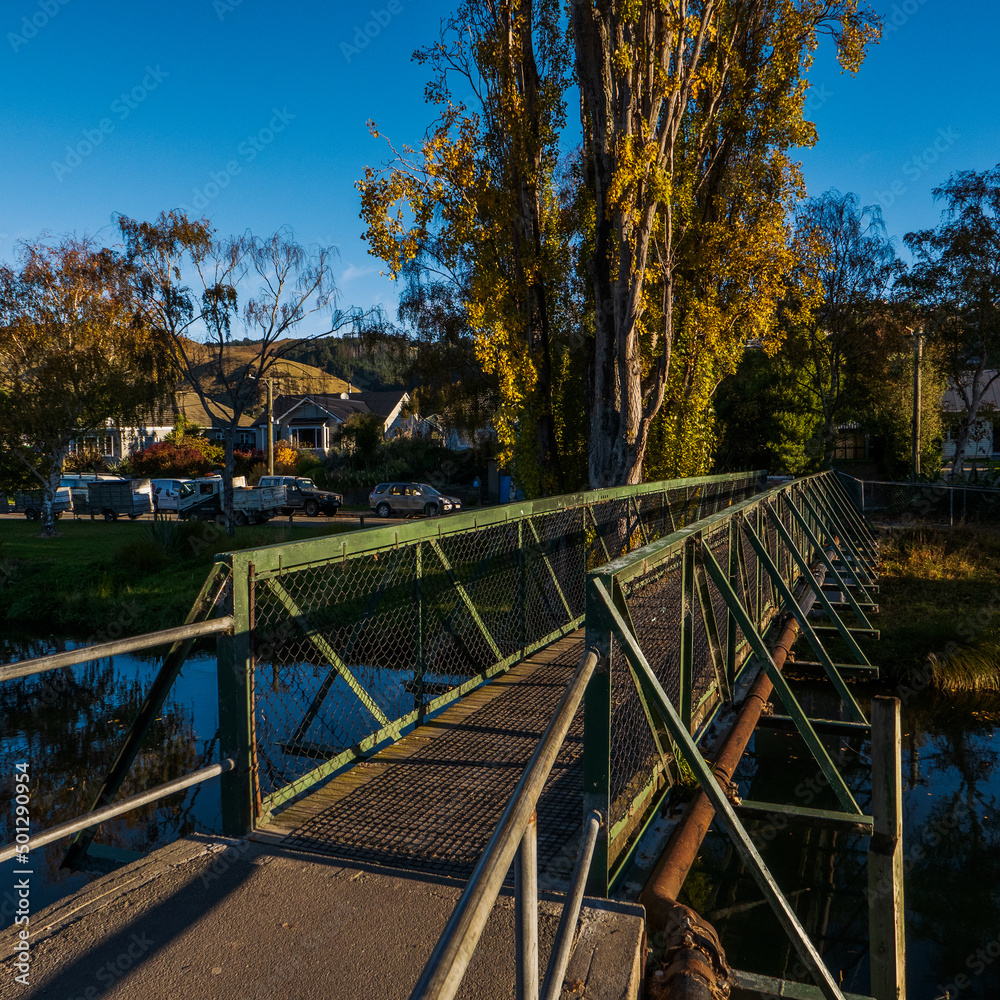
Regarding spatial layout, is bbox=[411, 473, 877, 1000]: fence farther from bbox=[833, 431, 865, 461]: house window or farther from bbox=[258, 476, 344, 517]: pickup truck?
bbox=[833, 431, 865, 461]: house window

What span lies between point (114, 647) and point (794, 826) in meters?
7.50

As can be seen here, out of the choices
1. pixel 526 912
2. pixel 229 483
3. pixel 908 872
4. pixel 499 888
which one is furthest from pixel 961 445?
pixel 499 888

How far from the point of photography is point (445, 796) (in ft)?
13.6

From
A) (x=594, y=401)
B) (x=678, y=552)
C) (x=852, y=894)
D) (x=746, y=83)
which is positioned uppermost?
(x=746, y=83)

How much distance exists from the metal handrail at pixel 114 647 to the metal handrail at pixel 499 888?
5.47 feet

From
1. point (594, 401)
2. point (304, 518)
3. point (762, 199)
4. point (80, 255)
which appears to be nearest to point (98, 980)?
point (594, 401)

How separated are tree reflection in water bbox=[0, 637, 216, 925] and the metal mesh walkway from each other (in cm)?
364

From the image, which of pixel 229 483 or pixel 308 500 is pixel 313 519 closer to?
pixel 308 500

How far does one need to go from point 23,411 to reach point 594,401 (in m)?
19.4

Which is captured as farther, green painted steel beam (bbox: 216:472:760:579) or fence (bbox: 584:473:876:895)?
green painted steel beam (bbox: 216:472:760:579)

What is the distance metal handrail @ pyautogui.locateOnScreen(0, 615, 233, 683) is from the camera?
8.74 ft

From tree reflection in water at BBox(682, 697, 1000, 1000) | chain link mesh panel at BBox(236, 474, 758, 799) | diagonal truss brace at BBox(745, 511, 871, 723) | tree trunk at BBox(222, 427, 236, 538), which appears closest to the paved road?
tree trunk at BBox(222, 427, 236, 538)

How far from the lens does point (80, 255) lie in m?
24.7

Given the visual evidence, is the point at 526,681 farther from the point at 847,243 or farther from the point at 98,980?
the point at 847,243
